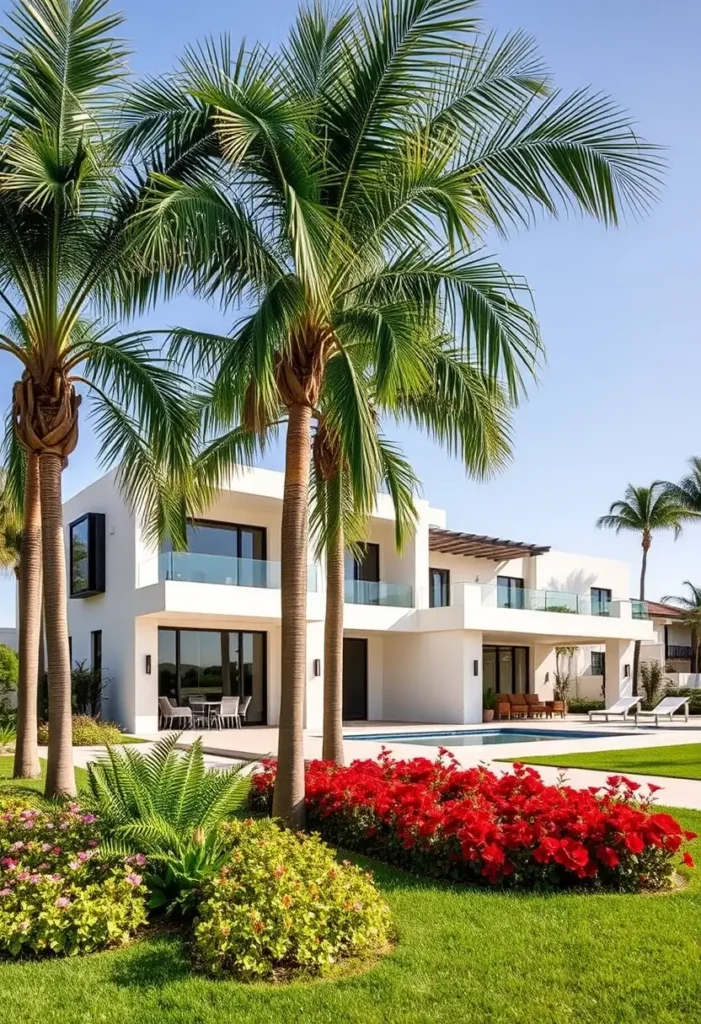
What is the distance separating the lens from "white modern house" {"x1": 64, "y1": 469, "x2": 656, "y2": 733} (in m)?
22.5

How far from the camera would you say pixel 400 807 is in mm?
7645

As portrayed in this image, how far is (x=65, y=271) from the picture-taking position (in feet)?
35.7

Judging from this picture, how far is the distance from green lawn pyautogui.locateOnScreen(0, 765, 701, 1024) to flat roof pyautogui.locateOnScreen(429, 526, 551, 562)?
77.4 feet

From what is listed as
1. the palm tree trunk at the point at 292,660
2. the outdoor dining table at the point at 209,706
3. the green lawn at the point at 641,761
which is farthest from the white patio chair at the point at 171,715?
the palm tree trunk at the point at 292,660

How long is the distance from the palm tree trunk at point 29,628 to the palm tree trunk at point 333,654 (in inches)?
156

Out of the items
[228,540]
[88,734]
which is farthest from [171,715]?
[228,540]

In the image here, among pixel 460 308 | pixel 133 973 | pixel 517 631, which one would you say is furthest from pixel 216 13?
pixel 517 631

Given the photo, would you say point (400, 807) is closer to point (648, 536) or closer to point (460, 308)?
point (460, 308)

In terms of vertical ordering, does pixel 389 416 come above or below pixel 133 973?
above

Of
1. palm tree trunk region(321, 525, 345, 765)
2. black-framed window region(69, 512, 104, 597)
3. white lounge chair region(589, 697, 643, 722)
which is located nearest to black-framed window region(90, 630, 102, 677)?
black-framed window region(69, 512, 104, 597)

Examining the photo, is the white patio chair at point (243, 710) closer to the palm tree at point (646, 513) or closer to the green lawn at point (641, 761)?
the green lawn at point (641, 761)

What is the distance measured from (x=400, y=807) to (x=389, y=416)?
5328 mm

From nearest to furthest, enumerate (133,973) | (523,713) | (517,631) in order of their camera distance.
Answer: (133,973) → (517,631) → (523,713)

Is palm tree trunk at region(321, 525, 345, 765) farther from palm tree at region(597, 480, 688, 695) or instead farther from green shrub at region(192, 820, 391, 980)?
palm tree at region(597, 480, 688, 695)
